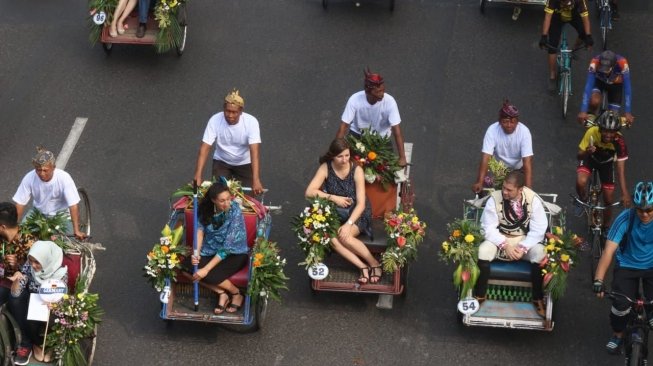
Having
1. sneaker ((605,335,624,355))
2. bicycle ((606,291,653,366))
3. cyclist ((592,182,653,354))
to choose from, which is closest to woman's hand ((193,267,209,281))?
cyclist ((592,182,653,354))

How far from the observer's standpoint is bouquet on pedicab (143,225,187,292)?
13.3 m

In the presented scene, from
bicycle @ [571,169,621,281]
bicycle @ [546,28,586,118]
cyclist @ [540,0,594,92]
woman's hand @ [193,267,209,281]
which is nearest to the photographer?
woman's hand @ [193,267,209,281]

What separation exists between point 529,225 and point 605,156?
148cm

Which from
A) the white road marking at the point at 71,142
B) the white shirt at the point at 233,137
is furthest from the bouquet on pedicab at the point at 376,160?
the white road marking at the point at 71,142

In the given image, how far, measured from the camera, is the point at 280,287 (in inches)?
523

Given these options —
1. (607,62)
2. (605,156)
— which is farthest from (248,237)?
(607,62)

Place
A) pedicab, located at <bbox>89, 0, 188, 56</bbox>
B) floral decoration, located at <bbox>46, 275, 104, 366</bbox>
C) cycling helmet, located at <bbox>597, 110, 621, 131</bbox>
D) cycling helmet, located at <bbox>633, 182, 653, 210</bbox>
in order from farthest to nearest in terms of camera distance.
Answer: pedicab, located at <bbox>89, 0, 188, 56</bbox> → cycling helmet, located at <bbox>597, 110, 621, 131</bbox> → floral decoration, located at <bbox>46, 275, 104, 366</bbox> → cycling helmet, located at <bbox>633, 182, 653, 210</bbox>

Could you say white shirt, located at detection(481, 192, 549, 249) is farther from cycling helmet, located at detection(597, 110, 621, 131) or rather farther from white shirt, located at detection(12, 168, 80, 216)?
white shirt, located at detection(12, 168, 80, 216)

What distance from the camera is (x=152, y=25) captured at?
715 inches

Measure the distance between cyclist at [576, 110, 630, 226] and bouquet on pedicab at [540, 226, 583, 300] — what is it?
106cm

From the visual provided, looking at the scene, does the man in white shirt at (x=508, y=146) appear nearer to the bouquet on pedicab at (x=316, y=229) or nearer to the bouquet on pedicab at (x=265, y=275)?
the bouquet on pedicab at (x=316, y=229)

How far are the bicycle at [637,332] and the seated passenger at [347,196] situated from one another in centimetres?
255

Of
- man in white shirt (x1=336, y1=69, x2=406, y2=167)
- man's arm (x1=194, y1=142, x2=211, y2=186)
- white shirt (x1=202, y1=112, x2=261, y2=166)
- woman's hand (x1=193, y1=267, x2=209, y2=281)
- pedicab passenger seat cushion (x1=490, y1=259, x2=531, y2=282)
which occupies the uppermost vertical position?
man in white shirt (x1=336, y1=69, x2=406, y2=167)

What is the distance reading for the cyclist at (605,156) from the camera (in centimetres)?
1405
